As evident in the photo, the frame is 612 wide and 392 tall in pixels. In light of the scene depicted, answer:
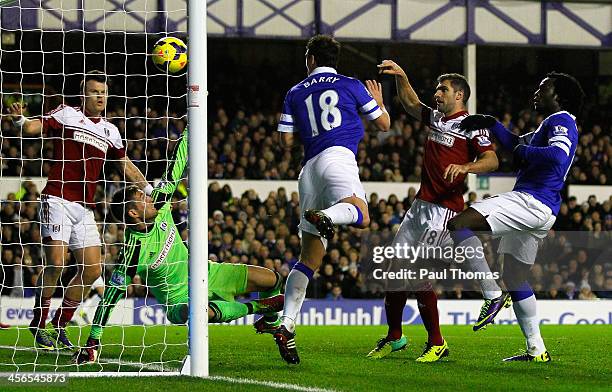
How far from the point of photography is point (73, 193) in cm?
973

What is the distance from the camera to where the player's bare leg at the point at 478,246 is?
8531 millimetres

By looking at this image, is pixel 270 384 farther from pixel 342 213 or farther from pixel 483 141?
pixel 483 141

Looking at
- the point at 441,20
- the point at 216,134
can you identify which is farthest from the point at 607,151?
the point at 216,134

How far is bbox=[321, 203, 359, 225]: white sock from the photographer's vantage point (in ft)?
24.8

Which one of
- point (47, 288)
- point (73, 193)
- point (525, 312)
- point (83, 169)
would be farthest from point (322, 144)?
point (47, 288)

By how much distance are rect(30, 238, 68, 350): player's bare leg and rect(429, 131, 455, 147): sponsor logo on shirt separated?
11.3 feet

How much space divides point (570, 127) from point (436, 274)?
10.8 meters

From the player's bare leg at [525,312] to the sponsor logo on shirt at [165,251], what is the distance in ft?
8.86

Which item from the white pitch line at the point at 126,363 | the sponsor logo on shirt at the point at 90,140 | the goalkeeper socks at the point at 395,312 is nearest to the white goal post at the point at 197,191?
the white pitch line at the point at 126,363

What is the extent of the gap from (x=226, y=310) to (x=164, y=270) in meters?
0.93

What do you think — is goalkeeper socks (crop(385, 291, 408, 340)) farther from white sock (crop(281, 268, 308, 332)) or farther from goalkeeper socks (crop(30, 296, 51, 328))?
goalkeeper socks (crop(30, 296, 51, 328))

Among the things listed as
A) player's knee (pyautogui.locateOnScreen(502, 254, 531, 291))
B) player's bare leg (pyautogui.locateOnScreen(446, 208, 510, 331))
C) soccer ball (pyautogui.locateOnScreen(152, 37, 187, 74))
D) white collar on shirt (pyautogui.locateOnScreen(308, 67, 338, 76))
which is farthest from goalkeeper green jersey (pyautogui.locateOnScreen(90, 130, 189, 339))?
player's knee (pyautogui.locateOnScreen(502, 254, 531, 291))

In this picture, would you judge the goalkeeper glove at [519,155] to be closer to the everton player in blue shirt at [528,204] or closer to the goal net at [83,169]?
the everton player in blue shirt at [528,204]

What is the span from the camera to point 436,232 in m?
9.25
